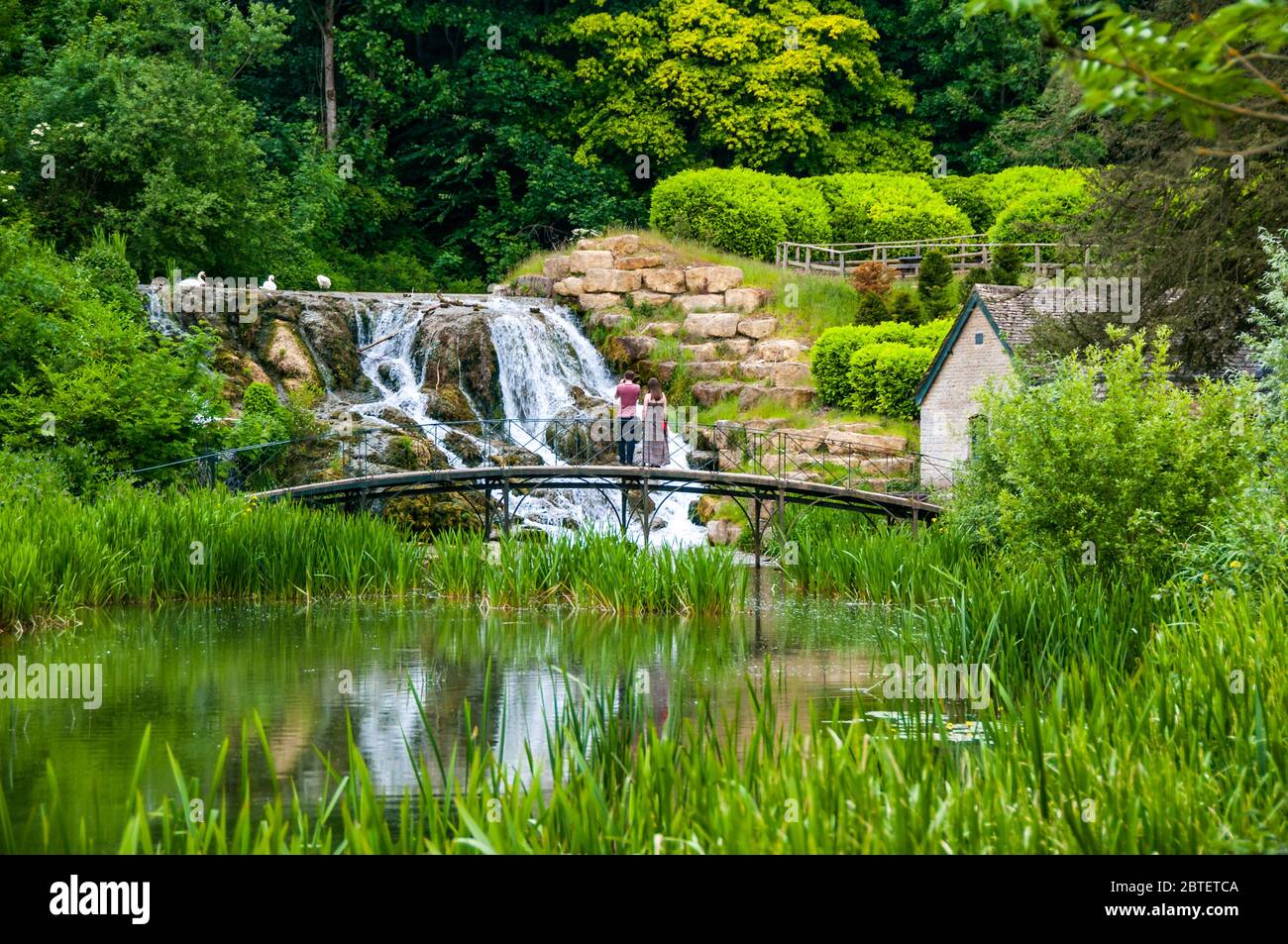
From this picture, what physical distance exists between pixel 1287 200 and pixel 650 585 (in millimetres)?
10997

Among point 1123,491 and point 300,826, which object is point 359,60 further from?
point 300,826

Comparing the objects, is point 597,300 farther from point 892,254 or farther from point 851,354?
point 892,254

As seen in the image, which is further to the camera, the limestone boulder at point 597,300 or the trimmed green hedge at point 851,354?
the limestone boulder at point 597,300

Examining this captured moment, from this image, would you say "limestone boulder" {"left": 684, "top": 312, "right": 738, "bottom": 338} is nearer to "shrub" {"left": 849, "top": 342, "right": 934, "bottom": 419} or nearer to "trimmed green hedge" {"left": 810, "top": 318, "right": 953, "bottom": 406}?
"trimmed green hedge" {"left": 810, "top": 318, "right": 953, "bottom": 406}

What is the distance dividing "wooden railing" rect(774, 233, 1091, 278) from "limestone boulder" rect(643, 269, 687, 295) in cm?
391

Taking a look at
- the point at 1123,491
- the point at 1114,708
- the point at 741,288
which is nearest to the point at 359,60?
the point at 741,288

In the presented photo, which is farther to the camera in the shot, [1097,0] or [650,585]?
[650,585]

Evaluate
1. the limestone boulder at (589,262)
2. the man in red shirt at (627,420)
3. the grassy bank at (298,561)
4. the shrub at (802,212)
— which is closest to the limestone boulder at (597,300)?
the limestone boulder at (589,262)

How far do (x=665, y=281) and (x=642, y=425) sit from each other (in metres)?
13.1

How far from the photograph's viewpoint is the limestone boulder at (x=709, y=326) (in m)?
36.8

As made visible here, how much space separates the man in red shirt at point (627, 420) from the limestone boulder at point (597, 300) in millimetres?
11580

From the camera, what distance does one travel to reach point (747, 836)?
549 centimetres

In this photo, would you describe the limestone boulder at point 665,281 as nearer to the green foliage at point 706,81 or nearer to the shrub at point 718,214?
the shrub at point 718,214
